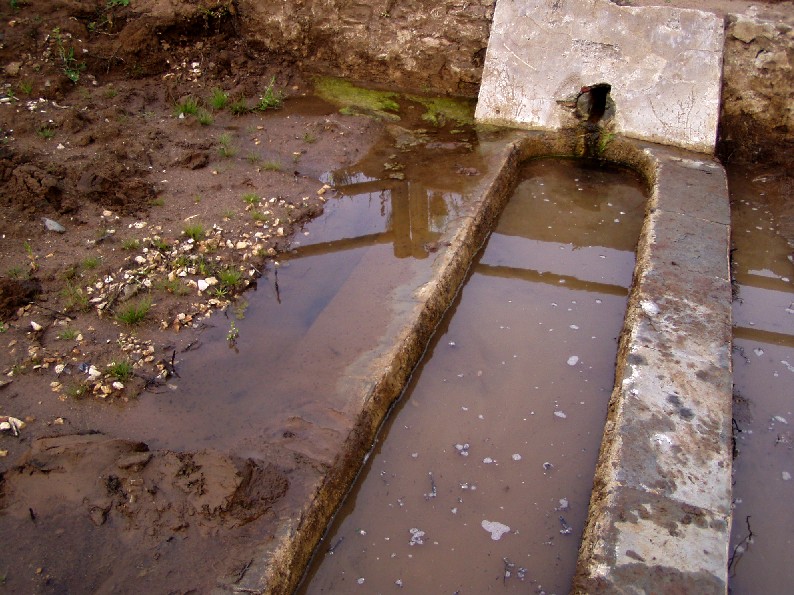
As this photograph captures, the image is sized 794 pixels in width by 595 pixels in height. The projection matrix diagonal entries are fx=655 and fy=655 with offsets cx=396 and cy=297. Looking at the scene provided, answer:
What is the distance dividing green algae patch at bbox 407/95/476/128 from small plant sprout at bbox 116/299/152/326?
3186 mm

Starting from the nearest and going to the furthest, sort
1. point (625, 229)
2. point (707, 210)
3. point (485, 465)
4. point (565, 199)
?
1. point (485, 465)
2. point (707, 210)
3. point (625, 229)
4. point (565, 199)

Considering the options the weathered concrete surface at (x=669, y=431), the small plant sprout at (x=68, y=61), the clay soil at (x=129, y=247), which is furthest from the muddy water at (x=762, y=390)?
the small plant sprout at (x=68, y=61)

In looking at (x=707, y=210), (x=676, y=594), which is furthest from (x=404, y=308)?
(x=707, y=210)

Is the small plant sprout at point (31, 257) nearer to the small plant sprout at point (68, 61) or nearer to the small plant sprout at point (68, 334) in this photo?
the small plant sprout at point (68, 334)

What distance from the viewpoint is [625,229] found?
4824 mm

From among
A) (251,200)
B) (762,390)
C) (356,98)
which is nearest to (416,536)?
(762,390)

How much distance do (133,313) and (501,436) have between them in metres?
2.11

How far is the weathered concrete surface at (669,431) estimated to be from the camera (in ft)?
7.93

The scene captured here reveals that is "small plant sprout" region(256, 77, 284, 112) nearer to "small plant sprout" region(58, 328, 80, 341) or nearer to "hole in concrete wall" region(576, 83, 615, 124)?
"hole in concrete wall" region(576, 83, 615, 124)

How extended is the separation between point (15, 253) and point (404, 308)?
2469mm

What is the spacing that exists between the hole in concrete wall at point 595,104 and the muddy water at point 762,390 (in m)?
1.15

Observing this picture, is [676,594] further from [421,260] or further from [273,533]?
[421,260]

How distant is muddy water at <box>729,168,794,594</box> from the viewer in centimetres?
283

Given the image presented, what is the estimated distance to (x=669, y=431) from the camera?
114 inches
